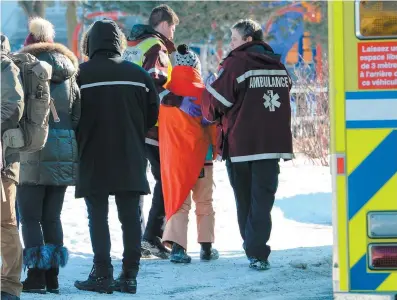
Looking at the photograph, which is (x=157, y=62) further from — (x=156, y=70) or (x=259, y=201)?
(x=259, y=201)

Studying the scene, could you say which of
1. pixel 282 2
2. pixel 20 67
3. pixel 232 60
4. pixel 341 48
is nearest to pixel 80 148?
pixel 20 67

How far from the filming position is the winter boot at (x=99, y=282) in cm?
784

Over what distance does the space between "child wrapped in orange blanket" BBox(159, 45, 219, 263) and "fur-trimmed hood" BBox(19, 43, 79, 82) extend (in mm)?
1883

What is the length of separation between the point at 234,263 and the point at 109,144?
2.08 metres

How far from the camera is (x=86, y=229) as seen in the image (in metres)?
11.1

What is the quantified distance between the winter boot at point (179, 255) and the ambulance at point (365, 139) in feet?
11.9

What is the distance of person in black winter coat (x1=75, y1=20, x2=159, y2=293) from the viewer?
7785mm

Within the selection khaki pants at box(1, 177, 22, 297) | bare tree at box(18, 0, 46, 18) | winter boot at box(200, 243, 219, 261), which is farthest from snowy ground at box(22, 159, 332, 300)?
bare tree at box(18, 0, 46, 18)

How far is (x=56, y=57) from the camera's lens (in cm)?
749

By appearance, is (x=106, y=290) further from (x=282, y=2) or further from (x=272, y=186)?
(x=282, y=2)

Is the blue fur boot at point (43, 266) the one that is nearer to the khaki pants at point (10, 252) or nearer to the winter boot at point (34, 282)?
the winter boot at point (34, 282)

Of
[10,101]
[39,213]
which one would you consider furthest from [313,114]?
[10,101]

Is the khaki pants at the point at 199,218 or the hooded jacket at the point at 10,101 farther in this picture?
the khaki pants at the point at 199,218

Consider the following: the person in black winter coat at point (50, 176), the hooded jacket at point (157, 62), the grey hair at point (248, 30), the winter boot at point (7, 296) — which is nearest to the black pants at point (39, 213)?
the person in black winter coat at point (50, 176)
